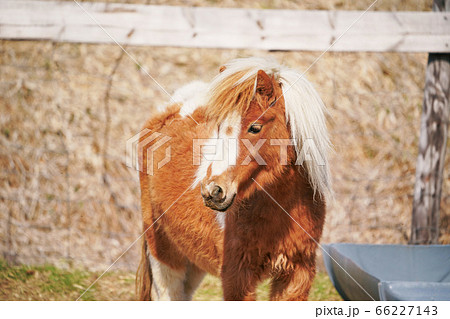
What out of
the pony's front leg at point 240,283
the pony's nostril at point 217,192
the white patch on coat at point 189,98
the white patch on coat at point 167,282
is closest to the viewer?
the pony's nostril at point 217,192

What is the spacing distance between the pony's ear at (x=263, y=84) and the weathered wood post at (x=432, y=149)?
2045mm

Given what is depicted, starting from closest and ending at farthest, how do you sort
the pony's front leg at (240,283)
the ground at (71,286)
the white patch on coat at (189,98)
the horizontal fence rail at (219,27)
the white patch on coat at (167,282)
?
the pony's front leg at (240,283), the white patch on coat at (189,98), the white patch on coat at (167,282), the horizontal fence rail at (219,27), the ground at (71,286)

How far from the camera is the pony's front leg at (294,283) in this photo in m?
2.25

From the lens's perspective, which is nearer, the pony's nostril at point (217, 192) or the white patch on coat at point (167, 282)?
the pony's nostril at point (217, 192)

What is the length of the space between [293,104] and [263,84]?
17cm

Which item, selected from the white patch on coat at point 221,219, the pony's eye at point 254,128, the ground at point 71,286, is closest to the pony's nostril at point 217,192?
the pony's eye at point 254,128

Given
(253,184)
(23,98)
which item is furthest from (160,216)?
(23,98)

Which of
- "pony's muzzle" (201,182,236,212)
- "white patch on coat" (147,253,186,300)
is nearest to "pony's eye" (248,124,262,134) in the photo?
"pony's muzzle" (201,182,236,212)

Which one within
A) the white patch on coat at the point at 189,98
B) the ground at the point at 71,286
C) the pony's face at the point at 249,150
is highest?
the white patch on coat at the point at 189,98

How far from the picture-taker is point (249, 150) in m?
2.07

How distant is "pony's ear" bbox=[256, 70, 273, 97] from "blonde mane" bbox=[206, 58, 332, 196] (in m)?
0.03

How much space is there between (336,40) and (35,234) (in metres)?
3.53

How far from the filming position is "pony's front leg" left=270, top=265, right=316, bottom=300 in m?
2.25

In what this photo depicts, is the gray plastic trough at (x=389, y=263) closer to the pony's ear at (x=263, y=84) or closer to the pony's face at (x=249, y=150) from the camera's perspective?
the pony's face at (x=249, y=150)
